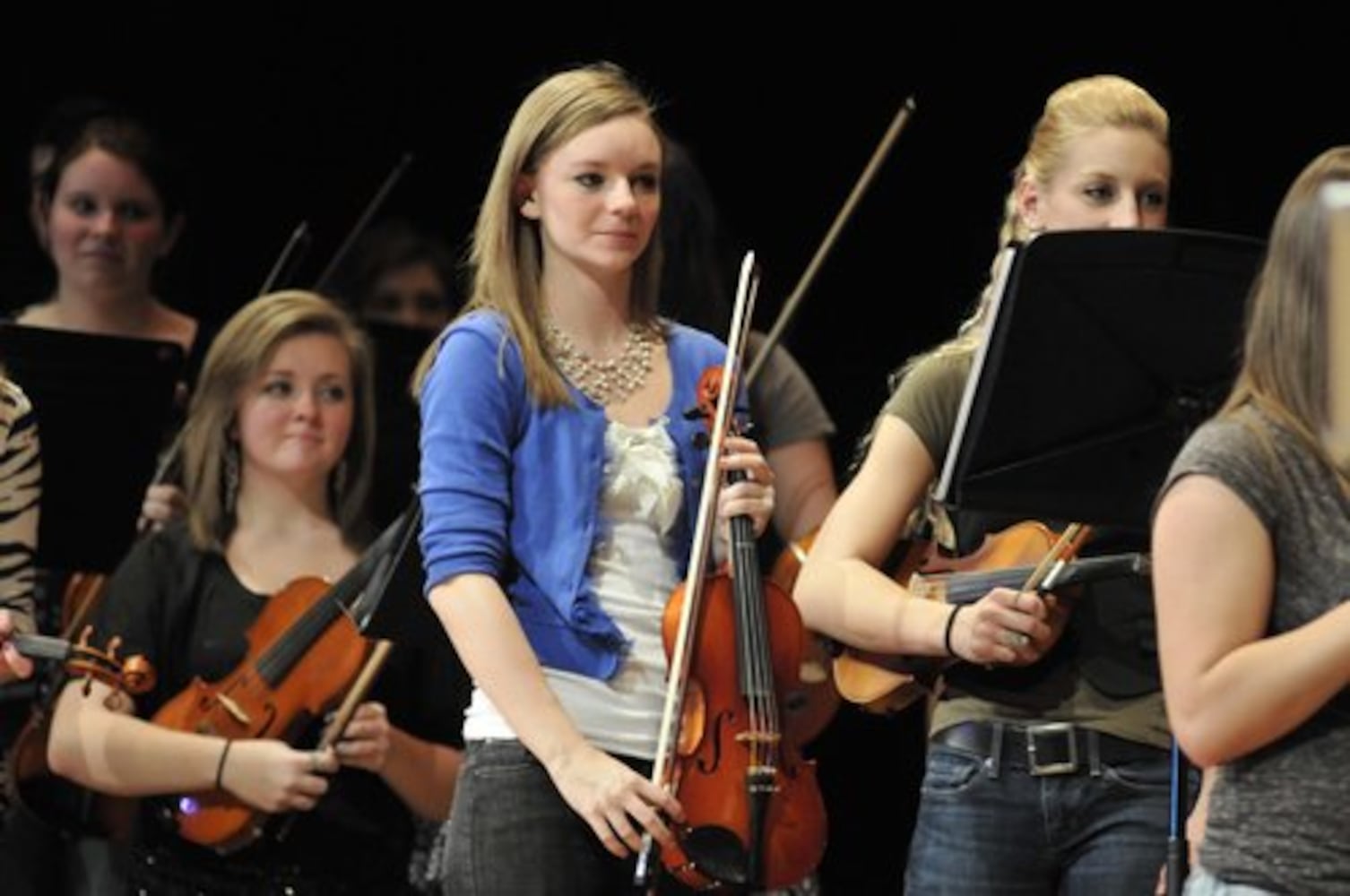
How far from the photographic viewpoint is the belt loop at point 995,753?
3139 millimetres

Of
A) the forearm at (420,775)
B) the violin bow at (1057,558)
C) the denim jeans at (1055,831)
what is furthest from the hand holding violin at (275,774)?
the violin bow at (1057,558)

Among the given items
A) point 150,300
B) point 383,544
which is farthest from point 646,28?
point 383,544

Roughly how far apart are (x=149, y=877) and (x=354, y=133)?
219 centimetres

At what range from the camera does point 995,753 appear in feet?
10.3

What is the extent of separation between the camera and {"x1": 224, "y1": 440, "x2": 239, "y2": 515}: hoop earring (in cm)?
435

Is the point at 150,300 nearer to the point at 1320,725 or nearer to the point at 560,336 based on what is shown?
the point at 560,336

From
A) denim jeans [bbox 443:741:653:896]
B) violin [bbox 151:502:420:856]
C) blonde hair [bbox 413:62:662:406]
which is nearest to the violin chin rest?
denim jeans [bbox 443:741:653:896]

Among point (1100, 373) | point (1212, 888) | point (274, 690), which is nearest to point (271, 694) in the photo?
point (274, 690)

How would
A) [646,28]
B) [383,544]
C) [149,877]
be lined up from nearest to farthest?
[383,544], [149,877], [646,28]

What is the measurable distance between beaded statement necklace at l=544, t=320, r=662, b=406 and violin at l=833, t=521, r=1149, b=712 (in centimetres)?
42

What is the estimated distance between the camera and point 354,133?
19.3 ft

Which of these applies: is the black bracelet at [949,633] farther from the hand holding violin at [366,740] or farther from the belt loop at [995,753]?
the hand holding violin at [366,740]

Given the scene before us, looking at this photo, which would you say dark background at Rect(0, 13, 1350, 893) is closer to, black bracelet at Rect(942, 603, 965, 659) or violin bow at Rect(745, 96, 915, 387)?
violin bow at Rect(745, 96, 915, 387)

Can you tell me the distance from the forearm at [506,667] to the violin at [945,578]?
484 millimetres
